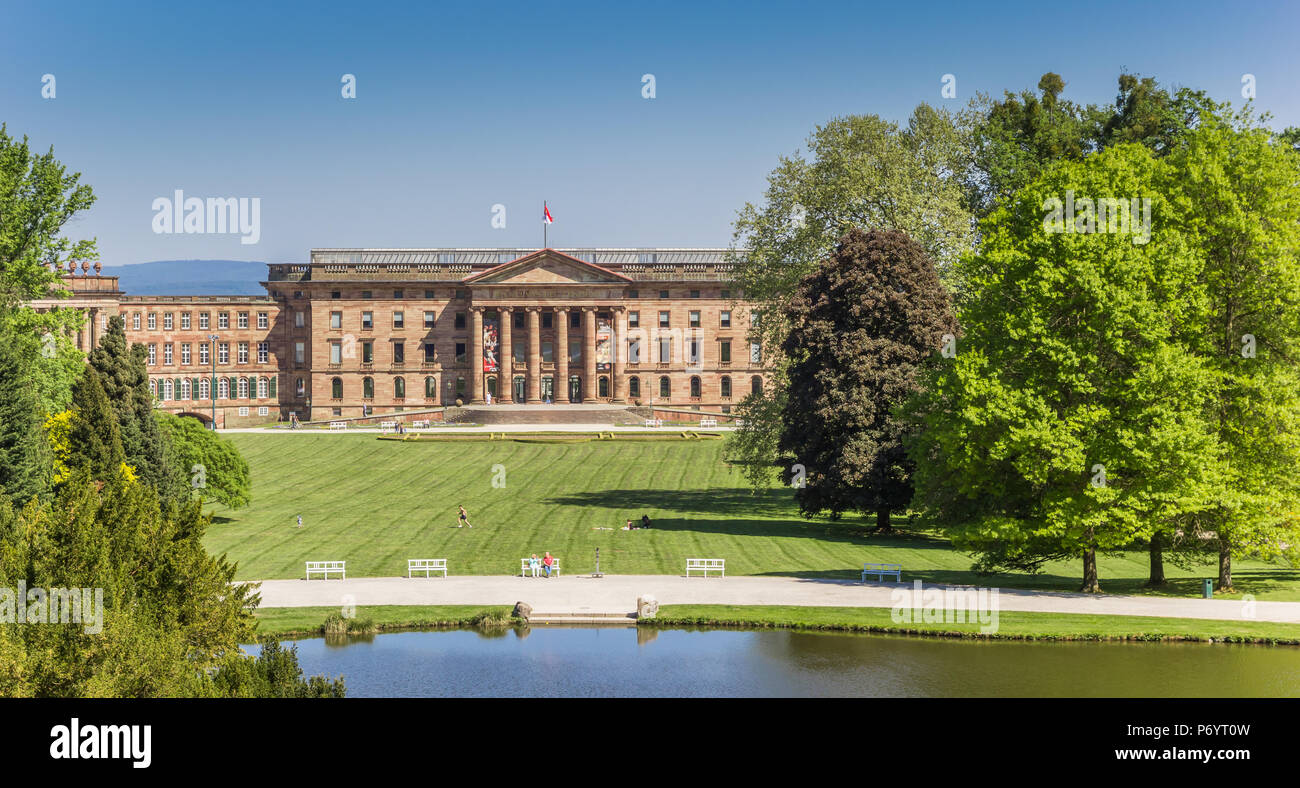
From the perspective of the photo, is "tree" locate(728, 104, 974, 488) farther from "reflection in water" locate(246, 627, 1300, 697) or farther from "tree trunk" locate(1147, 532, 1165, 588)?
"reflection in water" locate(246, 627, 1300, 697)

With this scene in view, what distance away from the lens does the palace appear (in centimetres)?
12519

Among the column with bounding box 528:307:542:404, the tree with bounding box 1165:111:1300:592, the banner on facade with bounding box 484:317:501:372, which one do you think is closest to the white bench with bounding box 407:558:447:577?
the tree with bounding box 1165:111:1300:592

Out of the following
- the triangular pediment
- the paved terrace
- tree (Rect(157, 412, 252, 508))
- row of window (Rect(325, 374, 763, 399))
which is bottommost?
the paved terrace

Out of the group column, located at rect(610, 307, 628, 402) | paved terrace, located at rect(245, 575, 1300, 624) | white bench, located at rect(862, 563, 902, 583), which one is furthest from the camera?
column, located at rect(610, 307, 628, 402)

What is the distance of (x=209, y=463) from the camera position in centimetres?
5731

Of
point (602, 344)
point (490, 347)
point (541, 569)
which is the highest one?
point (602, 344)

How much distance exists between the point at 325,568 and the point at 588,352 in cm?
8336

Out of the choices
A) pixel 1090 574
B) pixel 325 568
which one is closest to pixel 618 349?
pixel 325 568

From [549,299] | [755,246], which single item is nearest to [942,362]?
[755,246]

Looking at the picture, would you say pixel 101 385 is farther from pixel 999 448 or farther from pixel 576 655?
pixel 999 448

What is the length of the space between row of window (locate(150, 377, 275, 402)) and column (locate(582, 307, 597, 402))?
34337 millimetres

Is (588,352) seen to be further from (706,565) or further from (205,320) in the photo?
(706,565)

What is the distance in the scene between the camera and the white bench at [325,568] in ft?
138
